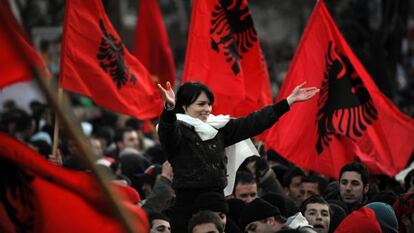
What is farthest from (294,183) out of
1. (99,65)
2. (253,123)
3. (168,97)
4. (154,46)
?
(154,46)

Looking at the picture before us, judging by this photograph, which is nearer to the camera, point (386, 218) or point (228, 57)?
point (386, 218)

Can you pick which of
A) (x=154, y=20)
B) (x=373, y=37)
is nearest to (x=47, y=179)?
(x=154, y=20)

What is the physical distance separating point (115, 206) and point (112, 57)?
717cm

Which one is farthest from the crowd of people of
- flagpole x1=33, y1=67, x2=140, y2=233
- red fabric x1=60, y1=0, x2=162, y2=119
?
flagpole x1=33, y1=67, x2=140, y2=233

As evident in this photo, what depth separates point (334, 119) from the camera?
1117 centimetres

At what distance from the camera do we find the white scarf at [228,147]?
8.20m

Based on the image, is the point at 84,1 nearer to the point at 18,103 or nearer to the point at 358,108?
the point at 358,108

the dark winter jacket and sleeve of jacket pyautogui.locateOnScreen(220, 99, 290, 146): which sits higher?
sleeve of jacket pyautogui.locateOnScreen(220, 99, 290, 146)

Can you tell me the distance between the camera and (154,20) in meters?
16.2

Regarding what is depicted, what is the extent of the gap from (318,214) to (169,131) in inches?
72.5

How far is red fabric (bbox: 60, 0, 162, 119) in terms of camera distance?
11438mm

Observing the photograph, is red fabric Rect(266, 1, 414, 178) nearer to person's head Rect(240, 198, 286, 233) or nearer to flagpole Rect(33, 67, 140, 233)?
person's head Rect(240, 198, 286, 233)

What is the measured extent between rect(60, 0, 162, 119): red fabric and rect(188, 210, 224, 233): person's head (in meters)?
3.51

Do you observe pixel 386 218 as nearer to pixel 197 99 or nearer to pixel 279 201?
pixel 279 201
